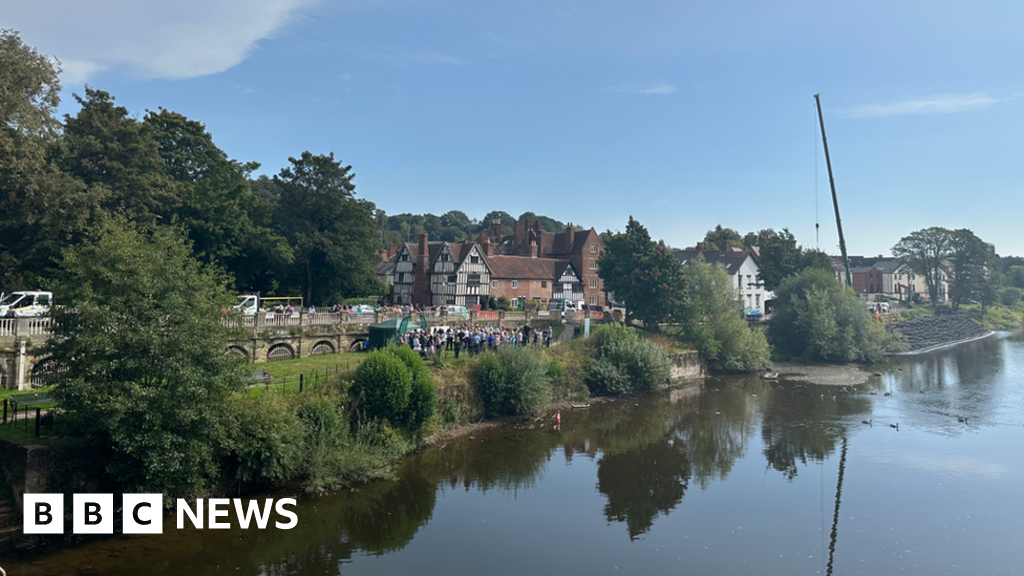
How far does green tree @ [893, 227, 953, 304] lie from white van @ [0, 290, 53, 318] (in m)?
95.4

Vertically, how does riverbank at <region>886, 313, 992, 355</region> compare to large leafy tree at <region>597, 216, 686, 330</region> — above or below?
below

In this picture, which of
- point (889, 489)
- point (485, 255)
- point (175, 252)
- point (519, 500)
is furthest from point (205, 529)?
point (485, 255)

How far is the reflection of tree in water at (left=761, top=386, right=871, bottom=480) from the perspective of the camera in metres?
24.6

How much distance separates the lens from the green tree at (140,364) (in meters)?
15.2

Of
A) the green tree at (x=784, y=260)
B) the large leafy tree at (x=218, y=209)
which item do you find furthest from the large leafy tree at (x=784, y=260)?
the large leafy tree at (x=218, y=209)

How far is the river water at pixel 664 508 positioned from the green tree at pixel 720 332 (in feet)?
40.1

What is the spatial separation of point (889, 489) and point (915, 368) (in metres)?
32.3

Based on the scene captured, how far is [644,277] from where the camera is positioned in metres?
45.0

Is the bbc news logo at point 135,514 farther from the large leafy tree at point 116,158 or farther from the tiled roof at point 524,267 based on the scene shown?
the tiled roof at point 524,267

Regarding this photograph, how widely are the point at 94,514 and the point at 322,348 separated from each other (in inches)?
614

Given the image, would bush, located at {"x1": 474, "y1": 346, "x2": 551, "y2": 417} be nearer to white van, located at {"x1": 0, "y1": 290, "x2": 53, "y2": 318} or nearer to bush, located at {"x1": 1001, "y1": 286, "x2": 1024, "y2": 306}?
white van, located at {"x1": 0, "y1": 290, "x2": 53, "y2": 318}

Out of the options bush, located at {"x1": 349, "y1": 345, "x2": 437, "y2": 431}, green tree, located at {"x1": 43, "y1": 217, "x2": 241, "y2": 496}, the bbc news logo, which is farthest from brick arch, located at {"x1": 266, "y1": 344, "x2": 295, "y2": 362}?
green tree, located at {"x1": 43, "y1": 217, "x2": 241, "y2": 496}

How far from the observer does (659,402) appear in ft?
113

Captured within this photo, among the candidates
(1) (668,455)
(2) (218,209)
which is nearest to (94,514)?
(1) (668,455)
